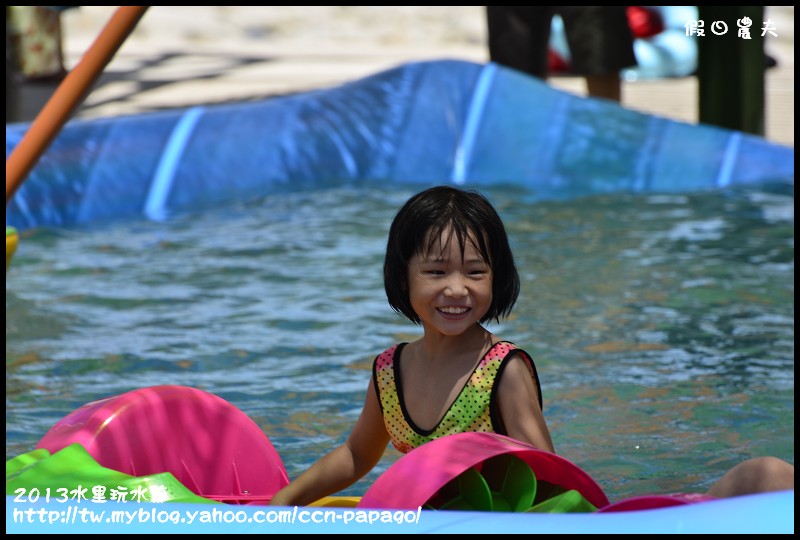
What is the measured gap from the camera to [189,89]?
347 inches

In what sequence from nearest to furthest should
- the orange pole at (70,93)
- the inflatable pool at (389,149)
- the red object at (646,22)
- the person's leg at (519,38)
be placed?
1. the orange pole at (70,93)
2. the inflatable pool at (389,149)
3. the person's leg at (519,38)
4. the red object at (646,22)

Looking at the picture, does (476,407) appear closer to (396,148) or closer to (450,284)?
(450,284)

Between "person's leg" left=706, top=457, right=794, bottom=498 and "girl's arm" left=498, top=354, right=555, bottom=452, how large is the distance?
0.31 m

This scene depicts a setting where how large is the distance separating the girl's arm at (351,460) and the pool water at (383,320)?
0.53 meters

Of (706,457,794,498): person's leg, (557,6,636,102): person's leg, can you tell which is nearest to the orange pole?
(706,457,794,498): person's leg

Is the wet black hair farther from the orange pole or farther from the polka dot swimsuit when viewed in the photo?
the orange pole

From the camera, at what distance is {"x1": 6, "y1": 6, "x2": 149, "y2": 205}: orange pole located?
8.80 feet

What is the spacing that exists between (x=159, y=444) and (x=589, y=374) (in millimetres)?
1459

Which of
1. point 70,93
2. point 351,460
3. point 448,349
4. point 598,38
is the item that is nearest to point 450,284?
point 448,349

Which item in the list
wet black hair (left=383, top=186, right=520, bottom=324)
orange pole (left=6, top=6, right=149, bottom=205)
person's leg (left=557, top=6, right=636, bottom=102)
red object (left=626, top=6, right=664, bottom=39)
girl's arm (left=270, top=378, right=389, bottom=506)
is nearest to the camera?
wet black hair (left=383, top=186, right=520, bottom=324)

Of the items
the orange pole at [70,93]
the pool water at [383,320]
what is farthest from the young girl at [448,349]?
the orange pole at [70,93]

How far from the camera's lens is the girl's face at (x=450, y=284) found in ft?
6.44

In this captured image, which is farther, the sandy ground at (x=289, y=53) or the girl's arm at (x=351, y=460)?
the sandy ground at (x=289, y=53)

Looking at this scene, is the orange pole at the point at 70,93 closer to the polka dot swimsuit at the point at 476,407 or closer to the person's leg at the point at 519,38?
the polka dot swimsuit at the point at 476,407
